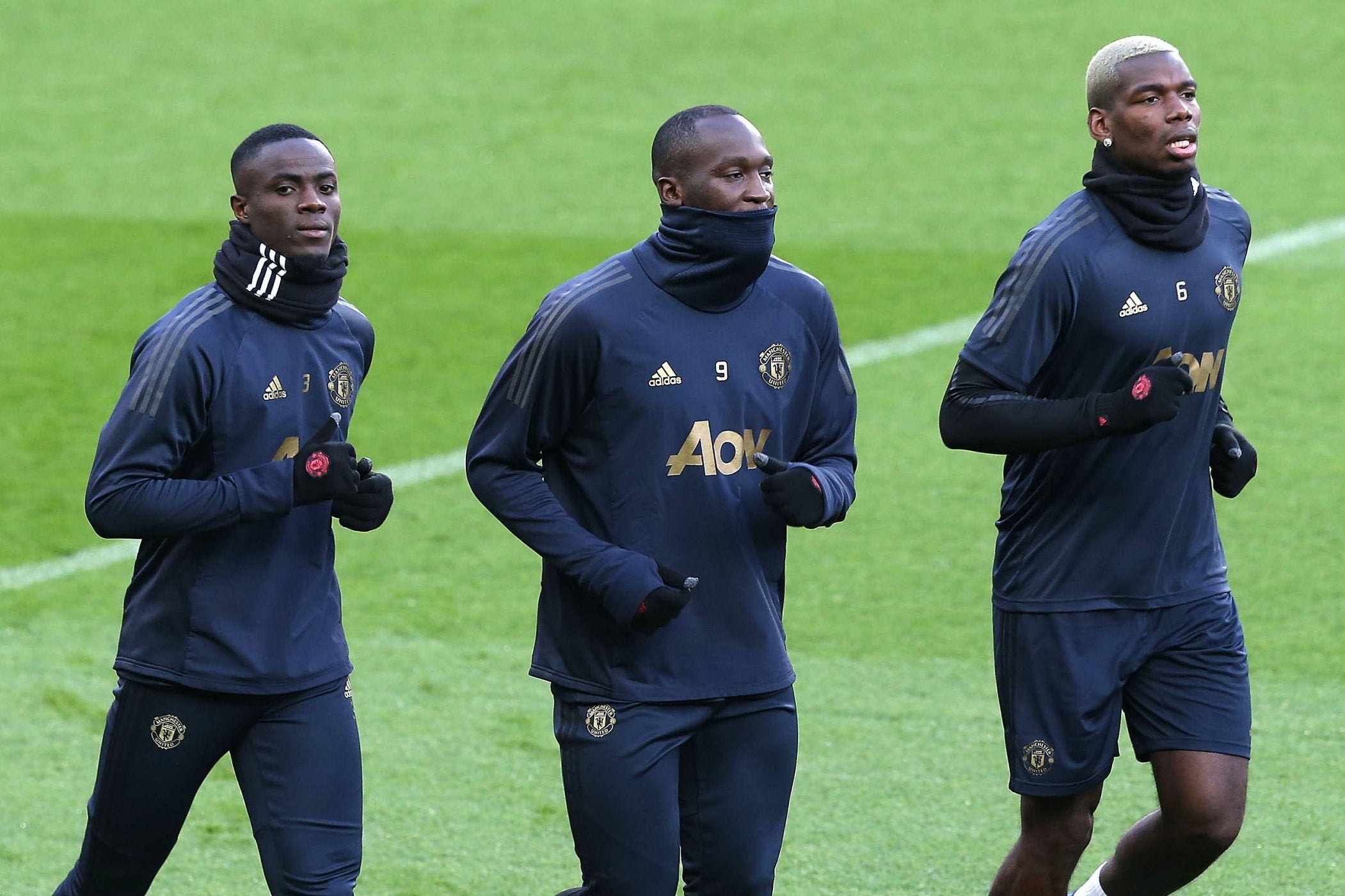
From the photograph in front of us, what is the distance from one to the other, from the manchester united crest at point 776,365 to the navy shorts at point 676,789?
640 millimetres

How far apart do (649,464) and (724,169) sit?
2.00 feet

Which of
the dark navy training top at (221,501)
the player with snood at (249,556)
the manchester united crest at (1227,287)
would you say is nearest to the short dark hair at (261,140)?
the player with snood at (249,556)

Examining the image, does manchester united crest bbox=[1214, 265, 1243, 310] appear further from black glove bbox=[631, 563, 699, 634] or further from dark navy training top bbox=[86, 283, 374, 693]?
dark navy training top bbox=[86, 283, 374, 693]

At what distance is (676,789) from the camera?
4535 millimetres

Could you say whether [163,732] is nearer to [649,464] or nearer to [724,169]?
[649,464]

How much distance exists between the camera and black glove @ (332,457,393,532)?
4703mm

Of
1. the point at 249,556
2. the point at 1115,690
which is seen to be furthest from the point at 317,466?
the point at 1115,690

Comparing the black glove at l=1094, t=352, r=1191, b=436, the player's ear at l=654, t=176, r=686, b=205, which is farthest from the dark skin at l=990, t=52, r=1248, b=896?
the player's ear at l=654, t=176, r=686, b=205

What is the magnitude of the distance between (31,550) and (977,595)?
12.8ft

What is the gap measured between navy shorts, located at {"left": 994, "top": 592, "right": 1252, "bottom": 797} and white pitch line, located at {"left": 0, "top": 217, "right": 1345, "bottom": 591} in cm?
239

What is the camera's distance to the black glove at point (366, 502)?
4703 millimetres

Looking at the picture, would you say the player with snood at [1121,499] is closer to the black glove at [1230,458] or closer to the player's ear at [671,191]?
the black glove at [1230,458]

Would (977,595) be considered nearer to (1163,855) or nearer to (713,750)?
(1163,855)

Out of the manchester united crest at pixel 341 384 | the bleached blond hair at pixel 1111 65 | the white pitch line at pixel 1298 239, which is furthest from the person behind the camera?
the white pitch line at pixel 1298 239
